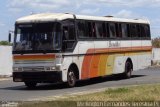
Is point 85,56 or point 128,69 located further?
point 128,69

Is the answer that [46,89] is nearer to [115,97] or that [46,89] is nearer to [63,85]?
[63,85]

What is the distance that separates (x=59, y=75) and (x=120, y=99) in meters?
7.10

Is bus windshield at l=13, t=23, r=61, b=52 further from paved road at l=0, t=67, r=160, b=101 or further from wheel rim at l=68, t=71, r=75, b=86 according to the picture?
paved road at l=0, t=67, r=160, b=101

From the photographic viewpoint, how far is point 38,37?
22875 millimetres

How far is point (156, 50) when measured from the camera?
51.8 metres

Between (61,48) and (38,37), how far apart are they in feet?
3.59

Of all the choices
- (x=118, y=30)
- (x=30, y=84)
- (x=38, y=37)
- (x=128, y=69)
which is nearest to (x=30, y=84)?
(x=30, y=84)

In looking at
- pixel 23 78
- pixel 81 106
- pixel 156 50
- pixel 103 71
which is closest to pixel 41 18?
pixel 23 78

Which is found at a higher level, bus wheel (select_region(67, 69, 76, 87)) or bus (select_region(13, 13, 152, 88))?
bus (select_region(13, 13, 152, 88))

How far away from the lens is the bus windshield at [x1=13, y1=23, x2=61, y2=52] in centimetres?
2261

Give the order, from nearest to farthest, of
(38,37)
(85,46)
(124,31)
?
1. (38,37)
2. (85,46)
3. (124,31)

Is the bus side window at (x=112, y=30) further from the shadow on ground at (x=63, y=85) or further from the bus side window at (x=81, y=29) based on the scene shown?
the bus side window at (x=81, y=29)

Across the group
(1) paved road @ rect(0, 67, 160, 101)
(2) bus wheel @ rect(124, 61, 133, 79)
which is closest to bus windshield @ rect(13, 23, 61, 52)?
(1) paved road @ rect(0, 67, 160, 101)

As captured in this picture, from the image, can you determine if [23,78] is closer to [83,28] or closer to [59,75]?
[59,75]
